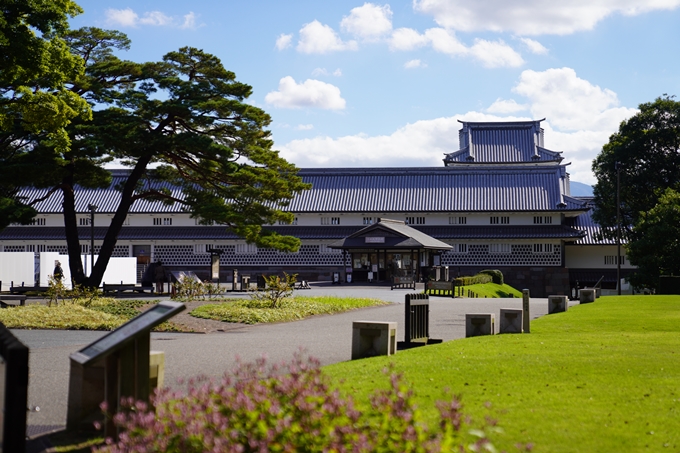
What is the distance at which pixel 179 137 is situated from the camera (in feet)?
99.6

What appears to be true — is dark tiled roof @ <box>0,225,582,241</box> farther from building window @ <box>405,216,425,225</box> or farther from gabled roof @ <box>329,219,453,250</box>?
gabled roof @ <box>329,219,453,250</box>

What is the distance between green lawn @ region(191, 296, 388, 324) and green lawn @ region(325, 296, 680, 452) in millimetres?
7243

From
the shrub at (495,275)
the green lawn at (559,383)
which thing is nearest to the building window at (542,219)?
the shrub at (495,275)

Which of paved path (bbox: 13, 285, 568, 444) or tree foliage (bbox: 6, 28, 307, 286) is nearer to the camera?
paved path (bbox: 13, 285, 568, 444)

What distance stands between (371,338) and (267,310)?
33.8 feet

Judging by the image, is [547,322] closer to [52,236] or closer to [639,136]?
[639,136]

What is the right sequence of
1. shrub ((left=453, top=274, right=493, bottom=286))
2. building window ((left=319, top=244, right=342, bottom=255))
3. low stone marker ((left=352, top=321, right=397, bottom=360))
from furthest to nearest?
building window ((left=319, top=244, right=342, bottom=255))
shrub ((left=453, top=274, right=493, bottom=286))
low stone marker ((left=352, top=321, right=397, bottom=360))

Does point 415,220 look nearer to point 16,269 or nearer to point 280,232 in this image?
point 280,232

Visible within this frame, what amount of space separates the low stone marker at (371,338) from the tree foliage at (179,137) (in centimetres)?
1894

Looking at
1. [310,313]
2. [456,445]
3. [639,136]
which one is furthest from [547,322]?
[639,136]

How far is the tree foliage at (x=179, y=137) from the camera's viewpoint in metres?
30.6

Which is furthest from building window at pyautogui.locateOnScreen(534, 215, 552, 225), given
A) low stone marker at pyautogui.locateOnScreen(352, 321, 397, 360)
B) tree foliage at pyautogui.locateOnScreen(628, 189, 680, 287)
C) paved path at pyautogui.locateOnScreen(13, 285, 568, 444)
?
low stone marker at pyautogui.locateOnScreen(352, 321, 397, 360)

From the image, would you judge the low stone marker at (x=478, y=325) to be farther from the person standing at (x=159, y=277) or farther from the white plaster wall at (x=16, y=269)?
the white plaster wall at (x=16, y=269)

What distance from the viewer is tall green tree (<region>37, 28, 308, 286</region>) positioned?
100ft
